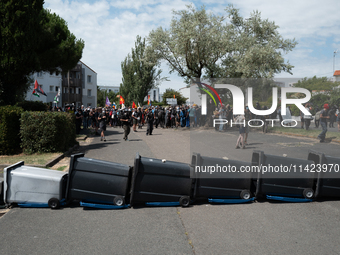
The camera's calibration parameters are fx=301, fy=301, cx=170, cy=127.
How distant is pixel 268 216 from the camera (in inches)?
196

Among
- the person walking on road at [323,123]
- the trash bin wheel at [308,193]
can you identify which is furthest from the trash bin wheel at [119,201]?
the person walking on road at [323,123]

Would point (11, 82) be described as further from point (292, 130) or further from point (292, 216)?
point (292, 216)

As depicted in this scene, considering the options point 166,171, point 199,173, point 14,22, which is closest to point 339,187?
point 199,173

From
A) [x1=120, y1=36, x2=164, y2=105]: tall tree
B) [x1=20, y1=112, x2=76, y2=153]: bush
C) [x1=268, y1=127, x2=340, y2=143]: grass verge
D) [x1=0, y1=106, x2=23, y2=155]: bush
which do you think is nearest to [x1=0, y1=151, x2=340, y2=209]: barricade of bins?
[x1=268, y1=127, x2=340, y2=143]: grass verge

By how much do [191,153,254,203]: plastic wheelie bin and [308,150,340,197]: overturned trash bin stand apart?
127 centimetres

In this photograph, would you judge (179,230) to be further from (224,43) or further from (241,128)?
(224,43)

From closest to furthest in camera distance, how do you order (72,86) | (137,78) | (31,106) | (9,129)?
(9,129), (31,106), (137,78), (72,86)

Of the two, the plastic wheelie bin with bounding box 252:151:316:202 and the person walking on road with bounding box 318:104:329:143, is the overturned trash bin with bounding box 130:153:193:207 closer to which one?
the plastic wheelie bin with bounding box 252:151:316:202

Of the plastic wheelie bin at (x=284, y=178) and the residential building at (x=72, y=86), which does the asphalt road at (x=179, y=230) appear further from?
the residential building at (x=72, y=86)

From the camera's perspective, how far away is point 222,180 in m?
5.64

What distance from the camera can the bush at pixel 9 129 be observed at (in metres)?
10.2

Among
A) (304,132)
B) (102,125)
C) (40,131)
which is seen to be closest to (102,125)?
(102,125)

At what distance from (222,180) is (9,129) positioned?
803cm

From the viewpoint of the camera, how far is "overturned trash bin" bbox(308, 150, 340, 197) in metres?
5.61
